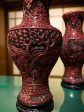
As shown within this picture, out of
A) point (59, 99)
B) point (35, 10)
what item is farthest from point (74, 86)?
point (35, 10)

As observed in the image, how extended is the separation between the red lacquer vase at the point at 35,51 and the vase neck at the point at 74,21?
0.25 meters

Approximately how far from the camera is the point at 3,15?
6.66 ft

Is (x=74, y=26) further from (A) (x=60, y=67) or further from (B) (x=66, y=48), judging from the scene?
(A) (x=60, y=67)

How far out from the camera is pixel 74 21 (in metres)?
0.93

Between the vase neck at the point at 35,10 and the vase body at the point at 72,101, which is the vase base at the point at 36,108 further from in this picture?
the vase neck at the point at 35,10

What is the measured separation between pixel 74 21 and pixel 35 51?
1.23 feet

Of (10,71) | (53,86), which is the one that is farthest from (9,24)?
(53,86)

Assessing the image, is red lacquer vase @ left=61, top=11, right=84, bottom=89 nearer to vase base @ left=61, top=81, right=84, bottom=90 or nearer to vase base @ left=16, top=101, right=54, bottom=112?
vase base @ left=61, top=81, right=84, bottom=90

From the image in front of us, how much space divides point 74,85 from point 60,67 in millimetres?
1026

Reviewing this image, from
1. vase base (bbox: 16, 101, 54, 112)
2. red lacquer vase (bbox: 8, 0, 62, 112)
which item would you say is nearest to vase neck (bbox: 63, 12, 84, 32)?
red lacquer vase (bbox: 8, 0, 62, 112)

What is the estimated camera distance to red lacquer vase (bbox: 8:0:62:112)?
618 millimetres

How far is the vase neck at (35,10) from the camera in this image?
66 cm

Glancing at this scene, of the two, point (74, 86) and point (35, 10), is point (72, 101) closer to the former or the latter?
point (74, 86)

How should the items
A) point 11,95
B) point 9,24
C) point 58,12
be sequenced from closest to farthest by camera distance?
point 11,95
point 58,12
point 9,24
